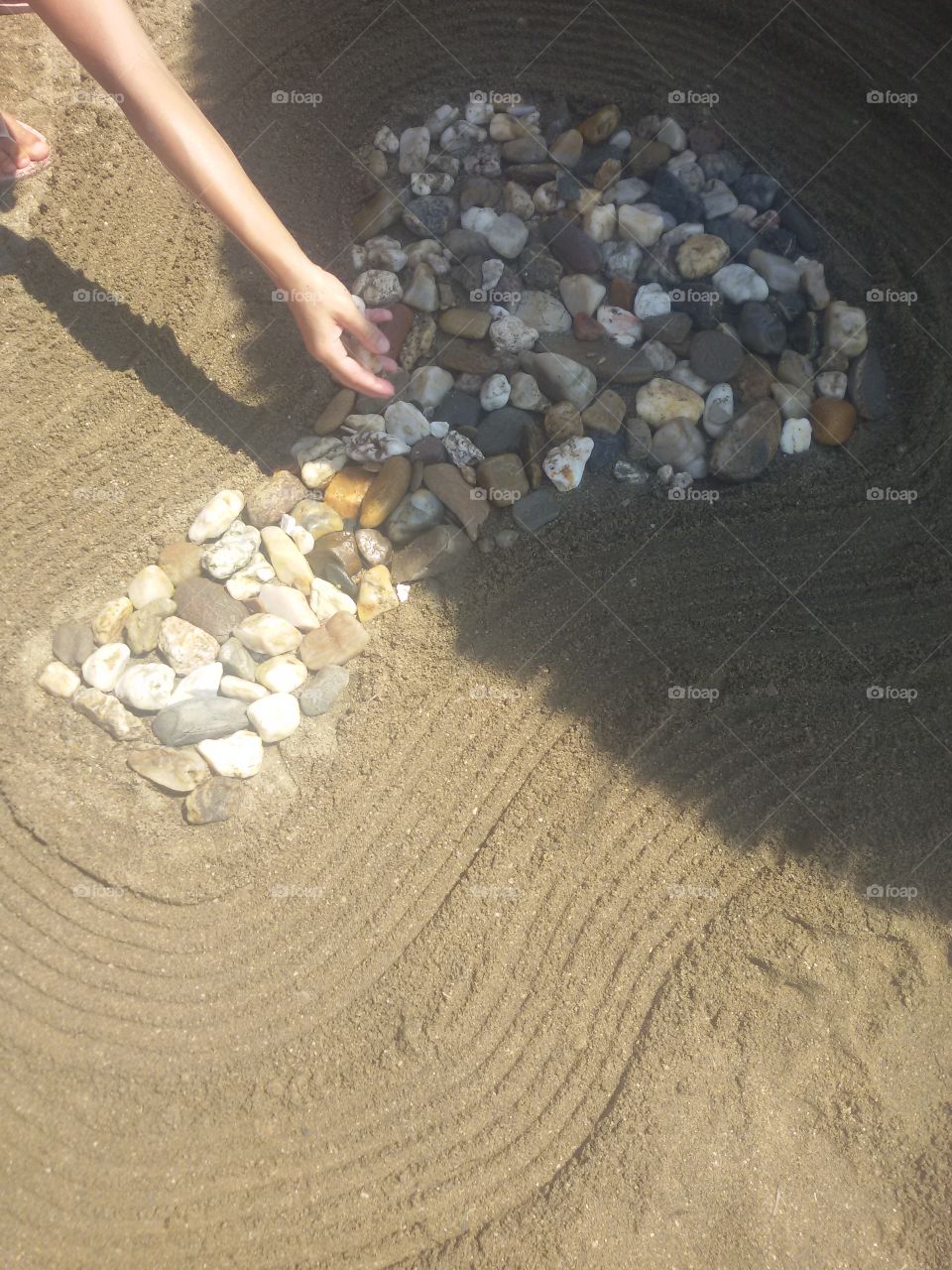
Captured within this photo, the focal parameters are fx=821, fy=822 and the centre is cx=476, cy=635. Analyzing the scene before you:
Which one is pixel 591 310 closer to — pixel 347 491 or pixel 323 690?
pixel 347 491

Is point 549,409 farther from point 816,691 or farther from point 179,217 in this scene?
point 179,217

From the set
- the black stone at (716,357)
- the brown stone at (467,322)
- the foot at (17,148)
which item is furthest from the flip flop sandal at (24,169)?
the black stone at (716,357)

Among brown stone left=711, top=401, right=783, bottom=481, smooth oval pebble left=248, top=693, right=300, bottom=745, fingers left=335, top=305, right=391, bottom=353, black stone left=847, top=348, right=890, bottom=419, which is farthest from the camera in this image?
black stone left=847, top=348, right=890, bottom=419

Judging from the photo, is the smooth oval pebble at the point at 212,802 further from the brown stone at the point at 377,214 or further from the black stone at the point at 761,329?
the black stone at the point at 761,329

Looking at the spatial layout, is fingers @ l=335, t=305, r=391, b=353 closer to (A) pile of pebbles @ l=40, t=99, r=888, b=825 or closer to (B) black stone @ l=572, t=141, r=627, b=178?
(A) pile of pebbles @ l=40, t=99, r=888, b=825

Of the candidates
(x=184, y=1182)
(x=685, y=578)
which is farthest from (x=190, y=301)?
(x=184, y=1182)

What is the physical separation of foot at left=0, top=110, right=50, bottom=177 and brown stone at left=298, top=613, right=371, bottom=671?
1971 mm

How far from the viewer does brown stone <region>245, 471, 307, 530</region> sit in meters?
2.62

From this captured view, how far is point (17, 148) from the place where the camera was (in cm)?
284

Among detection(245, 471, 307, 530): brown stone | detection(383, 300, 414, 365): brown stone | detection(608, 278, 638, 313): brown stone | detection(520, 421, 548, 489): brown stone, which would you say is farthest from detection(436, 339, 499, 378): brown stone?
detection(245, 471, 307, 530): brown stone

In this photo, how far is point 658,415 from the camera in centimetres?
275

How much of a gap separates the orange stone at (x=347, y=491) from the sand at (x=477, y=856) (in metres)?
0.27

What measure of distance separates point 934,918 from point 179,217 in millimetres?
3238

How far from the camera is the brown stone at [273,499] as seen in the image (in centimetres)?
262
